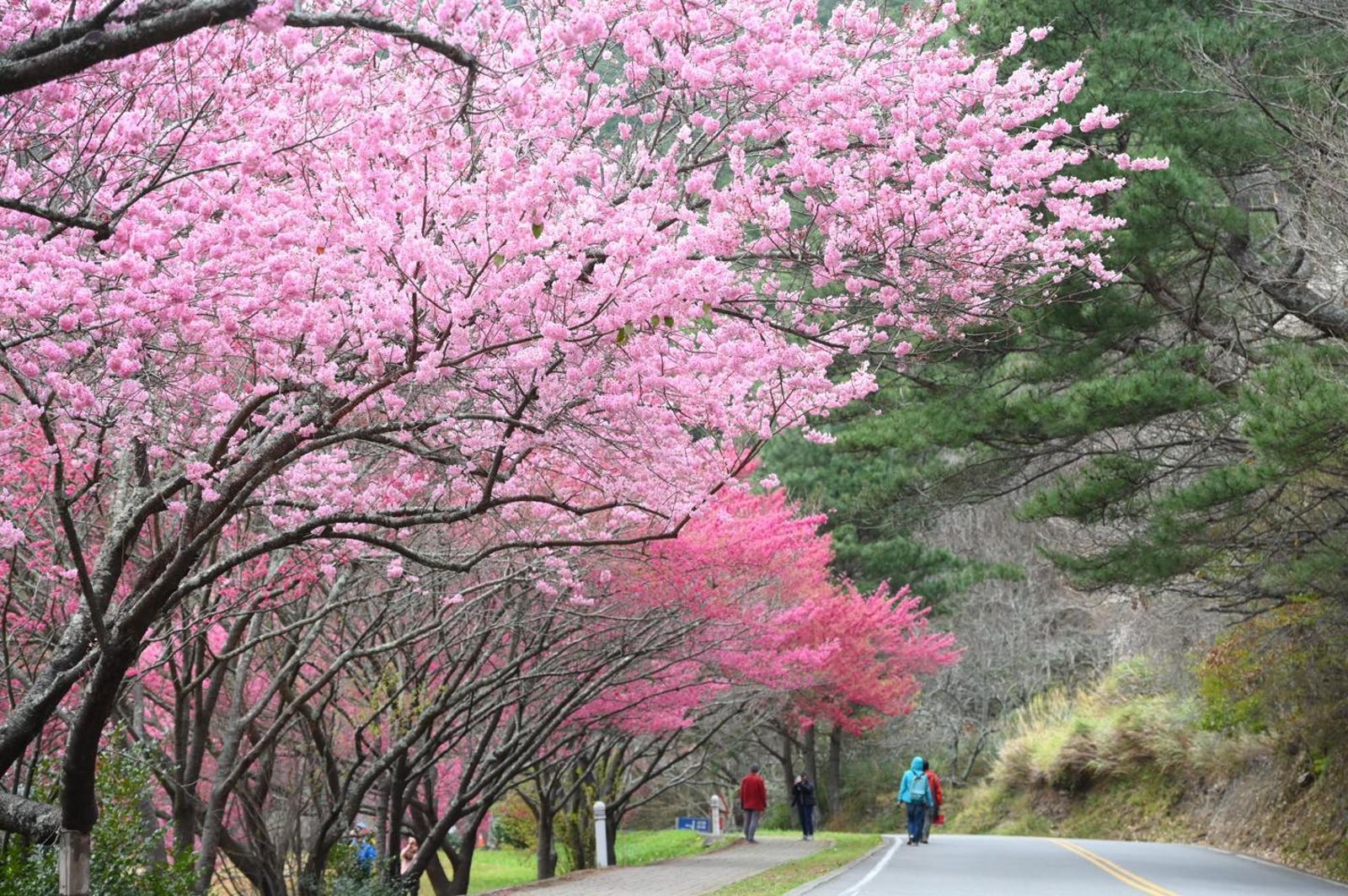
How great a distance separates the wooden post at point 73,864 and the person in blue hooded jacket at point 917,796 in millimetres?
16797

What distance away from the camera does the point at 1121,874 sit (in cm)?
1652

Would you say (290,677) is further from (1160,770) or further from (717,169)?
(1160,770)

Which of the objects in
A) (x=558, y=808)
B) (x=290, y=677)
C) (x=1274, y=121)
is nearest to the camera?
(x=290, y=677)

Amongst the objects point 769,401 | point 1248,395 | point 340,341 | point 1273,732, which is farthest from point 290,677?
point 1273,732

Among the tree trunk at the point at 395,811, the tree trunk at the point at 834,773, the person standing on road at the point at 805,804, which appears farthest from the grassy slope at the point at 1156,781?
the tree trunk at the point at 395,811

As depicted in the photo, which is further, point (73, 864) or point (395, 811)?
point (395, 811)

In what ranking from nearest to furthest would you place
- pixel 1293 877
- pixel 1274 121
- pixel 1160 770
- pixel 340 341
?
1. pixel 340 341
2. pixel 1274 121
3. pixel 1293 877
4. pixel 1160 770

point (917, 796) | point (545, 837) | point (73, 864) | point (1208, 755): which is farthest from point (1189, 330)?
point (73, 864)

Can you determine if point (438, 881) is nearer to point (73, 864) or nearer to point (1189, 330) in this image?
point (73, 864)

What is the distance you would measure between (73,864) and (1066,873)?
12.0 meters

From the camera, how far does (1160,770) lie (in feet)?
100

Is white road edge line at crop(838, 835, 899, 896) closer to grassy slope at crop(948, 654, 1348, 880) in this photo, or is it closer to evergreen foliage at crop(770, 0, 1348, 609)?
evergreen foliage at crop(770, 0, 1348, 609)

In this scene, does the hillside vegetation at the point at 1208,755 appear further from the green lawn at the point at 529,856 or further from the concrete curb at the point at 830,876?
the green lawn at the point at 529,856

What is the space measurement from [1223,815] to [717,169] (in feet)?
69.3
